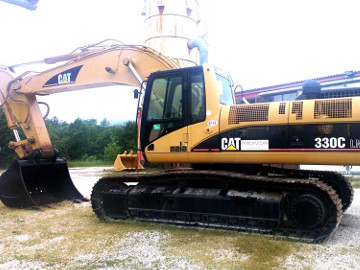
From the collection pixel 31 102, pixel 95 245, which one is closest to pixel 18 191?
pixel 31 102

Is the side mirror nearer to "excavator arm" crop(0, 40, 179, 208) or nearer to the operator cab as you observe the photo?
the operator cab

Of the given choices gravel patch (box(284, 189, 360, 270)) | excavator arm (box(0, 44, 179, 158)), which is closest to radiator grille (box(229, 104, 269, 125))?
excavator arm (box(0, 44, 179, 158))

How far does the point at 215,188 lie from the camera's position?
5973mm

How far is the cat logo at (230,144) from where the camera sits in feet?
18.5

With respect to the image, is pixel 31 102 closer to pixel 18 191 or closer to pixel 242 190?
pixel 18 191

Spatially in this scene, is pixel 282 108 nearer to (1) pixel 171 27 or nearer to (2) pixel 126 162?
(2) pixel 126 162

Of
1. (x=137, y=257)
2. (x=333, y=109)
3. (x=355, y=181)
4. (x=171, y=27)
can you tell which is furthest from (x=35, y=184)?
(x=171, y=27)

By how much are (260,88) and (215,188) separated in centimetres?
1053

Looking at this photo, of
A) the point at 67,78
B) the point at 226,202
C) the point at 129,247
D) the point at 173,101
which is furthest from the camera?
the point at 67,78

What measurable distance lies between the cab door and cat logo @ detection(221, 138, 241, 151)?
24.2 inches

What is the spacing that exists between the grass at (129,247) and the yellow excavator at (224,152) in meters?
0.35

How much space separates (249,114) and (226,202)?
4.49ft

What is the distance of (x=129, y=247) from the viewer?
16.6ft

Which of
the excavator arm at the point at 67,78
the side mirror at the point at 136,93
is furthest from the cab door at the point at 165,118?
the excavator arm at the point at 67,78
